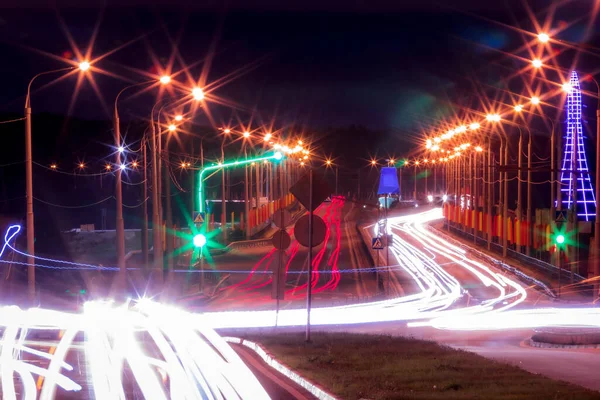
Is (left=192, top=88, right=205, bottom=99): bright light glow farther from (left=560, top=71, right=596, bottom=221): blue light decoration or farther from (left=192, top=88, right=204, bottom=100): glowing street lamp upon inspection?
(left=560, top=71, right=596, bottom=221): blue light decoration

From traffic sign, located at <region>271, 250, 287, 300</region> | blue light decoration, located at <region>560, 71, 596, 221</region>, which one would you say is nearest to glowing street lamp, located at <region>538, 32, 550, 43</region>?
traffic sign, located at <region>271, 250, 287, 300</region>

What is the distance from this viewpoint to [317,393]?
1201 centimetres

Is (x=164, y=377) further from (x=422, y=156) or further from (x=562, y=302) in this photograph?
(x=422, y=156)

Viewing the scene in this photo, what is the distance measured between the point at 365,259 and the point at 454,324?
31.8 meters

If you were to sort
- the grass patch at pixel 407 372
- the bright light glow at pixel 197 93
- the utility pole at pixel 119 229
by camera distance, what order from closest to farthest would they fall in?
the grass patch at pixel 407 372, the utility pole at pixel 119 229, the bright light glow at pixel 197 93

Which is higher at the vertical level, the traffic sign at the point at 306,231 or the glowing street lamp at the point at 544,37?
the glowing street lamp at the point at 544,37

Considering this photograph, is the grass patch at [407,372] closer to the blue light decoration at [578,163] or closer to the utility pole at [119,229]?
the utility pole at [119,229]

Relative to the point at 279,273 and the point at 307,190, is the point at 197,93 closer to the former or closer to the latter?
the point at 279,273

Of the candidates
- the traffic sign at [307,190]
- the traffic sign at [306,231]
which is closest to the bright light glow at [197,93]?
the traffic sign at [307,190]

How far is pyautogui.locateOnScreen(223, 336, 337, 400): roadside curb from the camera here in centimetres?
1188

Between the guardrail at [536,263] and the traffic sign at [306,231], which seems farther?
the guardrail at [536,263]

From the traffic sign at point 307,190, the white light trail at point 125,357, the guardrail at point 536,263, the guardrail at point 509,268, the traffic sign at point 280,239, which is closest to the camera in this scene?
the white light trail at point 125,357

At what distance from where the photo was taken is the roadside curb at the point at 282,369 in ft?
39.0

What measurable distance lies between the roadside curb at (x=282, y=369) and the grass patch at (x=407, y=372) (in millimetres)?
116
